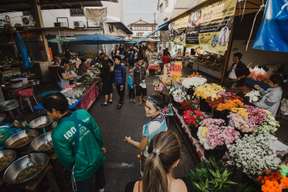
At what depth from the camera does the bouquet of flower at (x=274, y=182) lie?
1.76 meters

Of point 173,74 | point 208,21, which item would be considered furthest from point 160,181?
point 208,21

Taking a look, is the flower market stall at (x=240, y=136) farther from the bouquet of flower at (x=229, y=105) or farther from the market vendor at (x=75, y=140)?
the market vendor at (x=75, y=140)

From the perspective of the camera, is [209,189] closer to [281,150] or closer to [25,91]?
[281,150]

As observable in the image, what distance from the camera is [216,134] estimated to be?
8.28ft

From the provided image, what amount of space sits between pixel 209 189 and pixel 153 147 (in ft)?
4.69

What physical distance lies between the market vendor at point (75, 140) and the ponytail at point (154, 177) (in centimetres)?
135

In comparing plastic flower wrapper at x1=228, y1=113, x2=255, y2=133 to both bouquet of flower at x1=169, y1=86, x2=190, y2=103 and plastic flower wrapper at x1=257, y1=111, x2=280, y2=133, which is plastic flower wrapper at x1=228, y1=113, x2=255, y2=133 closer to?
plastic flower wrapper at x1=257, y1=111, x2=280, y2=133

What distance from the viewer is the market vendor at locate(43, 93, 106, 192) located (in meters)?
2.15

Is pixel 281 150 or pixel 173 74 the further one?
pixel 173 74

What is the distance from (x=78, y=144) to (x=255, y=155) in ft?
7.55

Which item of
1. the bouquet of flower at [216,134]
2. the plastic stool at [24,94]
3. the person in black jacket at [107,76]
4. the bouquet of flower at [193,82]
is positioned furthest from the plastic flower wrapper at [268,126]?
the plastic stool at [24,94]

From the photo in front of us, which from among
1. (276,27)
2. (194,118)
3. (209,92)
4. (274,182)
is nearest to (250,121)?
(274,182)

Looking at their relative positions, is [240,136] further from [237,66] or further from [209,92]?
A: [237,66]

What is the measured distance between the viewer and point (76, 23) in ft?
71.5
